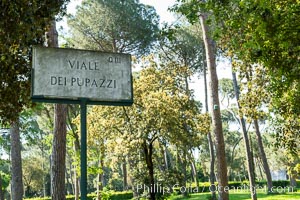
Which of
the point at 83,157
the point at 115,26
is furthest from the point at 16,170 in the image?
the point at 115,26

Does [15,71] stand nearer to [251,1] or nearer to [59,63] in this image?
[59,63]

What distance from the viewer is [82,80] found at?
333 cm

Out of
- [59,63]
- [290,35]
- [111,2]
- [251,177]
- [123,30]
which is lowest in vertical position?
[251,177]

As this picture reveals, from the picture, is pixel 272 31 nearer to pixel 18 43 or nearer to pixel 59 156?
pixel 18 43

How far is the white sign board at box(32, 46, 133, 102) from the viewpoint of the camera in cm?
324

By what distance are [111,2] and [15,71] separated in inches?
591

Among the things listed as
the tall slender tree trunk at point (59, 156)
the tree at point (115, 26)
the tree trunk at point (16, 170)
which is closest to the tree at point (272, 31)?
the tall slender tree trunk at point (59, 156)

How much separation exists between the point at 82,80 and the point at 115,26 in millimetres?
17453

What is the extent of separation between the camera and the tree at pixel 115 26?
65.9 ft

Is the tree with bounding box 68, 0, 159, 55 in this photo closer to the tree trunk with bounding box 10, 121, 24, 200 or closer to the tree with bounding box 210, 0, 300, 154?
the tree trunk with bounding box 10, 121, 24, 200

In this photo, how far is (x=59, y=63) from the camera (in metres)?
3.31

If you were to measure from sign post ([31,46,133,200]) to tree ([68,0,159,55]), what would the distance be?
17.1 m

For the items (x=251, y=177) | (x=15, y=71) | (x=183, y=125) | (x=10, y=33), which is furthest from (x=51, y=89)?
(x=251, y=177)

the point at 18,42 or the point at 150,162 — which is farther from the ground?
the point at 18,42
